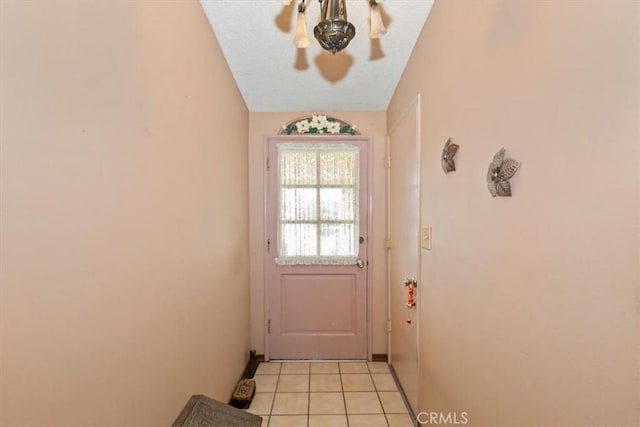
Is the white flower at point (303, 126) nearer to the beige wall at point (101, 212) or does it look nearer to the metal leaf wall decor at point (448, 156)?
the beige wall at point (101, 212)

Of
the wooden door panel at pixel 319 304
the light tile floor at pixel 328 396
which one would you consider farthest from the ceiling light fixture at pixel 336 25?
the light tile floor at pixel 328 396

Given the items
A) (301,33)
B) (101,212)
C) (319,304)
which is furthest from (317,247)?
(101,212)

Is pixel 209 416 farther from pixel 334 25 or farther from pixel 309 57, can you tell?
pixel 309 57

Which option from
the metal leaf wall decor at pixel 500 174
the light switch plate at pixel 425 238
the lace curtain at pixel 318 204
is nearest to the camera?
the metal leaf wall decor at pixel 500 174

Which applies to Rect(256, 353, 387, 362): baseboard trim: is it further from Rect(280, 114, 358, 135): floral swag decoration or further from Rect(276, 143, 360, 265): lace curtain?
Rect(280, 114, 358, 135): floral swag decoration

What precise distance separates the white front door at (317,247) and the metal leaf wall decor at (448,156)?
1.25 m

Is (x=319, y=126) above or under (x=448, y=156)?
above

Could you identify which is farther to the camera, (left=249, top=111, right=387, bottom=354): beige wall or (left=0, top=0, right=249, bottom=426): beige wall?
(left=249, top=111, right=387, bottom=354): beige wall

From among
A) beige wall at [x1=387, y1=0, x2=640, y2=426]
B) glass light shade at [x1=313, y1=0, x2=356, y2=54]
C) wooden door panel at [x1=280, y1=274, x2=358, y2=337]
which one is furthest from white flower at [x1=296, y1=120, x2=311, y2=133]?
glass light shade at [x1=313, y1=0, x2=356, y2=54]

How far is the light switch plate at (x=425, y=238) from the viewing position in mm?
1576

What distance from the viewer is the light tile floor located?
1.88 m

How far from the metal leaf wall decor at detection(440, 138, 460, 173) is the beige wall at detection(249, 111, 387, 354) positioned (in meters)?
1.25

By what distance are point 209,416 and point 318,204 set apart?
1.74 m

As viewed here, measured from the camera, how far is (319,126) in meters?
2.62
